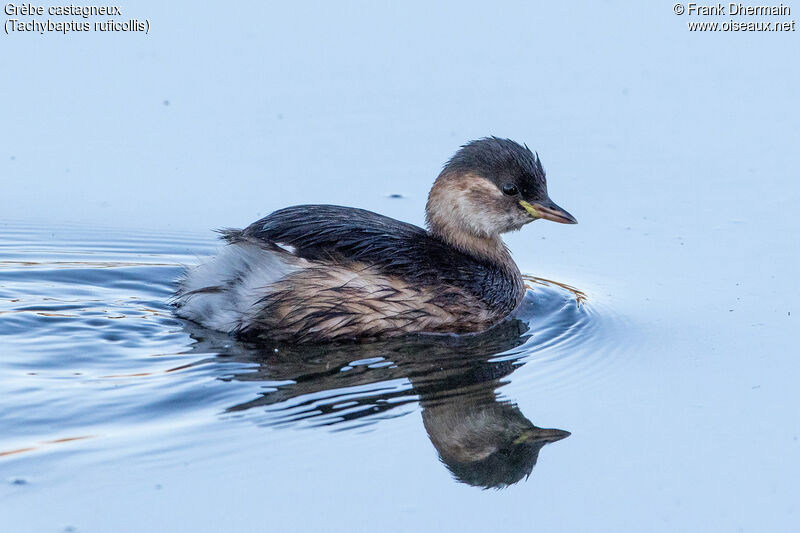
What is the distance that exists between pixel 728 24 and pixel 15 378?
7482mm

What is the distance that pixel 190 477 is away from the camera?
5.55m

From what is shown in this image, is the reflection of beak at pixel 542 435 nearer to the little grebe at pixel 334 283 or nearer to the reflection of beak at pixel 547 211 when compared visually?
the little grebe at pixel 334 283

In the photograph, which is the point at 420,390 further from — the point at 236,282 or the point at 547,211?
the point at 547,211

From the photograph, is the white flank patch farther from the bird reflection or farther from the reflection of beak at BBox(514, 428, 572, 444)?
the reflection of beak at BBox(514, 428, 572, 444)

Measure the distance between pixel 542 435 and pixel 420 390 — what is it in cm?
78

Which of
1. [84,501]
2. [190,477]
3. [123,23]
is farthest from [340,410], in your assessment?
[123,23]

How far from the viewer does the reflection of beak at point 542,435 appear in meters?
6.30

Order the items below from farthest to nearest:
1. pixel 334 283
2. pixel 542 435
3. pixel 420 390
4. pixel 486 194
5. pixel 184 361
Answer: pixel 486 194 → pixel 334 283 → pixel 184 361 → pixel 420 390 → pixel 542 435

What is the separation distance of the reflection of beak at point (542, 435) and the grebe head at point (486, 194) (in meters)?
2.19

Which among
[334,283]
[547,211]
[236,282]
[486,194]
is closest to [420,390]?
[334,283]

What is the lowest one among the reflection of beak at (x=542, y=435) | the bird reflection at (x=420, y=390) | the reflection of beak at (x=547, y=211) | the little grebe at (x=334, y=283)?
the reflection of beak at (x=542, y=435)

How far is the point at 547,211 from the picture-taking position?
8336 millimetres

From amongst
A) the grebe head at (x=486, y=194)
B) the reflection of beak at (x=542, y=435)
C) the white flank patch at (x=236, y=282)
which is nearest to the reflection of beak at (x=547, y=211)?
the grebe head at (x=486, y=194)

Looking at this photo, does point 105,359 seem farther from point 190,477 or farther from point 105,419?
point 190,477
